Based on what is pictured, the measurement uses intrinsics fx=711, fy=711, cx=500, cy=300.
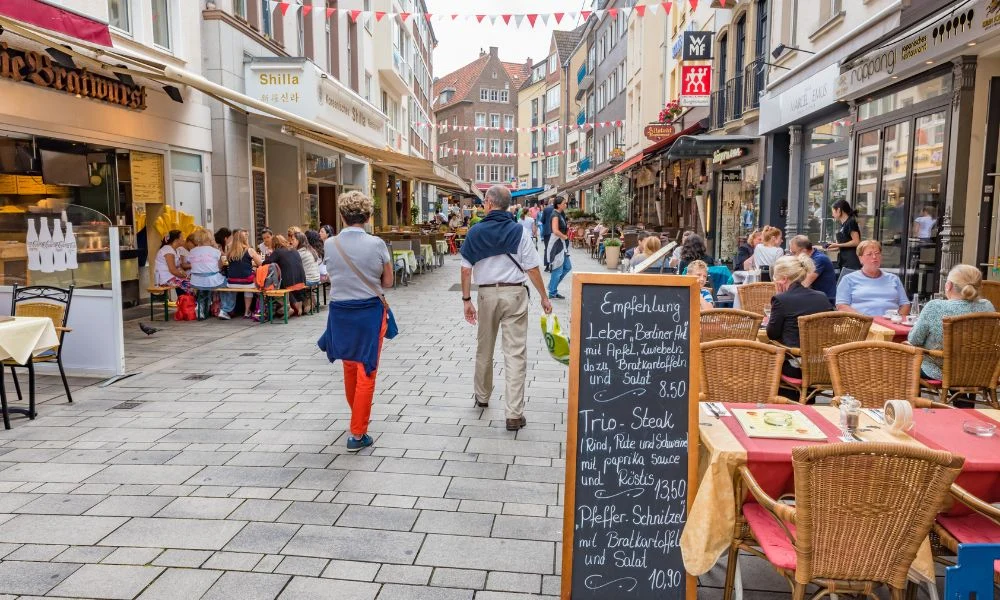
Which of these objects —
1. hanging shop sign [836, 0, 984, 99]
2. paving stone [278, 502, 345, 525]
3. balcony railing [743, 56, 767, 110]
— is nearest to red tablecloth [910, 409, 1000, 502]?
paving stone [278, 502, 345, 525]

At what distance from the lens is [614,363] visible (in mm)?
2896

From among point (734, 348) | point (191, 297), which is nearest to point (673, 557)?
point (734, 348)

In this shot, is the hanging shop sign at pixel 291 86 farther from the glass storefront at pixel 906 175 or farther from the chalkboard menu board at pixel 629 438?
the chalkboard menu board at pixel 629 438

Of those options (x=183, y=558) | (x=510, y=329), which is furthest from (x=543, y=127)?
(x=183, y=558)

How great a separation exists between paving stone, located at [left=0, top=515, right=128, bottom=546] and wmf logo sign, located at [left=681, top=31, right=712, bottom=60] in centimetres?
1738

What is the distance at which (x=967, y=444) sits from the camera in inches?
116

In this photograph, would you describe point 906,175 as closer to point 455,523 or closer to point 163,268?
point 455,523

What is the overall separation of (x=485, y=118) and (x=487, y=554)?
71026 millimetres

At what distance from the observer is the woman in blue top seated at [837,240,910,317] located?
6.38m

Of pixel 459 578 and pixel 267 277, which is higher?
pixel 267 277

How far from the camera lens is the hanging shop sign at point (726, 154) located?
17031 mm

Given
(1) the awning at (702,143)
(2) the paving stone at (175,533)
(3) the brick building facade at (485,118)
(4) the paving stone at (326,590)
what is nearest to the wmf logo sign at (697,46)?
(1) the awning at (702,143)

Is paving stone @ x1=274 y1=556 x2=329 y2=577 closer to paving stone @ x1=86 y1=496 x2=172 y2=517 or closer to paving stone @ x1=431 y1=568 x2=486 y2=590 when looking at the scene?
paving stone @ x1=431 y1=568 x2=486 y2=590

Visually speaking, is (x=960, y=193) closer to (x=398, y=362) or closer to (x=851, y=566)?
(x=398, y=362)
